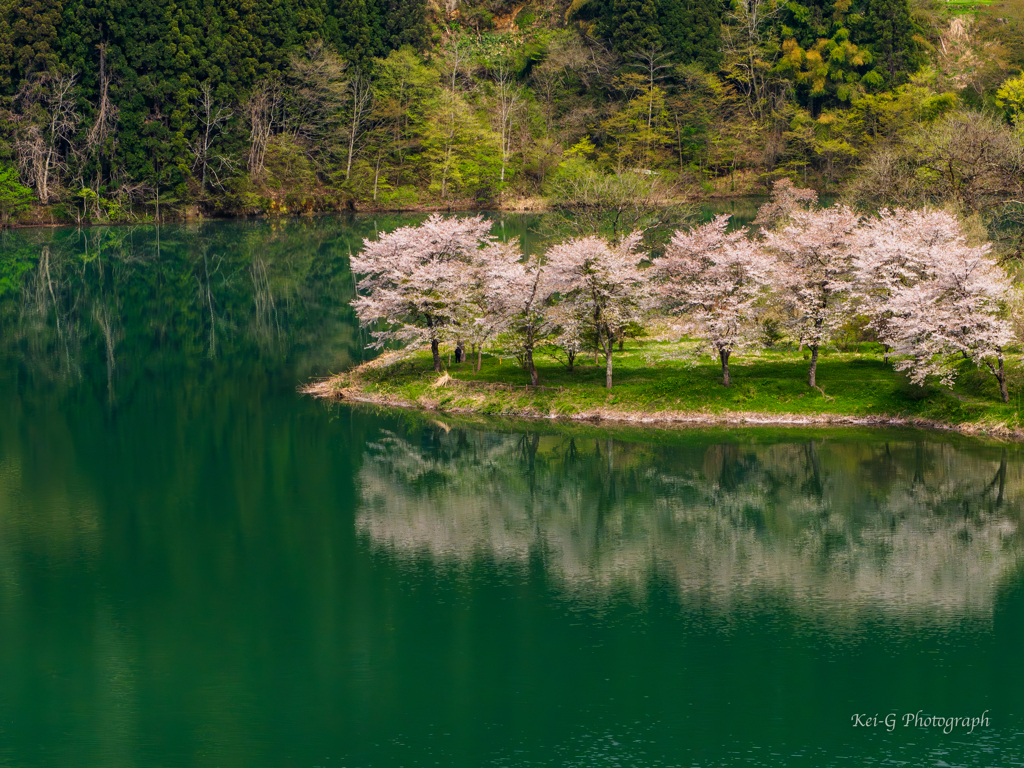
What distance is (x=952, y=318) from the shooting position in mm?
47844

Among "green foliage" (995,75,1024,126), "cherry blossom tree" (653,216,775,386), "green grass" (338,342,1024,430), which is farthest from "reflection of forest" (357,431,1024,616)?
"green foliage" (995,75,1024,126)

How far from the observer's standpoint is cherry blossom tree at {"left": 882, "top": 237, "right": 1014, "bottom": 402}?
4734cm

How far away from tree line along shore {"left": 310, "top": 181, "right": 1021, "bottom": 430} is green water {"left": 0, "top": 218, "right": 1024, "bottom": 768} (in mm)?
2956

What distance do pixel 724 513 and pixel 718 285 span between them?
580 inches

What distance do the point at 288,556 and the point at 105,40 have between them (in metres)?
106

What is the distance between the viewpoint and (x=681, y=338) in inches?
2461

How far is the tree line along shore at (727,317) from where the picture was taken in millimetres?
48750

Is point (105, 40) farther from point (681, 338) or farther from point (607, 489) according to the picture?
point (607, 489)

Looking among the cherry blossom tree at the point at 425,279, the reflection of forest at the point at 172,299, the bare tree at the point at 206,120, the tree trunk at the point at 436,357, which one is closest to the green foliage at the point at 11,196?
the reflection of forest at the point at 172,299

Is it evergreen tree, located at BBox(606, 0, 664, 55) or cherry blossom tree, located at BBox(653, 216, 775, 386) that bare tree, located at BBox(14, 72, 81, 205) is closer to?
evergreen tree, located at BBox(606, 0, 664, 55)

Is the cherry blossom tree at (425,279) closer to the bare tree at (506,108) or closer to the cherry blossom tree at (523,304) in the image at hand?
the cherry blossom tree at (523,304)

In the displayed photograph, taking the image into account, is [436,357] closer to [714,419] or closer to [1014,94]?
[714,419]

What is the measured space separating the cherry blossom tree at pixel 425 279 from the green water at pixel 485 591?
5566mm

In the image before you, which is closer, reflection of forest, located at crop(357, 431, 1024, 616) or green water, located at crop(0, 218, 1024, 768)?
green water, located at crop(0, 218, 1024, 768)
